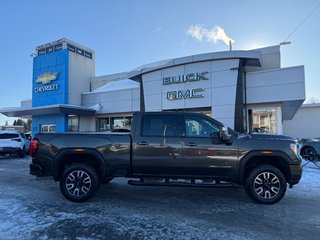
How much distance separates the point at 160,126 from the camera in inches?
265

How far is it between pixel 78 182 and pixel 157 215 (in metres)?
2.09

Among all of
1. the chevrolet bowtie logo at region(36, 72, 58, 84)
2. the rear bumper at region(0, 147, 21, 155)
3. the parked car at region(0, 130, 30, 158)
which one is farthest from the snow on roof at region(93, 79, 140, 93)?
the rear bumper at region(0, 147, 21, 155)

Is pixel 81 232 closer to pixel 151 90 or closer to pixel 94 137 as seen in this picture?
pixel 94 137

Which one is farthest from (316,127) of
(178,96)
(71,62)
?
(71,62)

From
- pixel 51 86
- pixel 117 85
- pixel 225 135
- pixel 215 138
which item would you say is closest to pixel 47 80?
pixel 51 86

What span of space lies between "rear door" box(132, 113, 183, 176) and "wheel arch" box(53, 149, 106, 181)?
2.54 feet

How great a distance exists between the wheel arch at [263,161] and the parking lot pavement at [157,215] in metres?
0.68

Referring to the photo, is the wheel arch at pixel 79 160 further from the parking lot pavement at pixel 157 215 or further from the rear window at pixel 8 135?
the rear window at pixel 8 135

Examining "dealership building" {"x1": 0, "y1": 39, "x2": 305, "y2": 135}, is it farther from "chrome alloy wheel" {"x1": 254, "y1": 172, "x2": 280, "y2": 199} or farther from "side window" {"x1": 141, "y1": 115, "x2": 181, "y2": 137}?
"side window" {"x1": 141, "y1": 115, "x2": 181, "y2": 137}

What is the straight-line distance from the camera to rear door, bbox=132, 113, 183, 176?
6.44 meters

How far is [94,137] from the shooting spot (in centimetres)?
665

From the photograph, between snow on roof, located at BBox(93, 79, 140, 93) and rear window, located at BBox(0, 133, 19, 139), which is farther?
snow on roof, located at BBox(93, 79, 140, 93)

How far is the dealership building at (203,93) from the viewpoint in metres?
17.0

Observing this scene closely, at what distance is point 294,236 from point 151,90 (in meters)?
16.6
